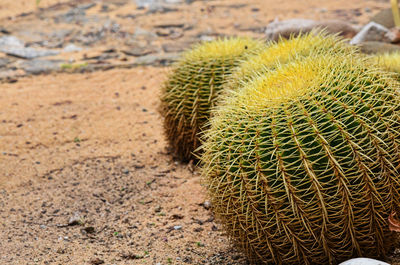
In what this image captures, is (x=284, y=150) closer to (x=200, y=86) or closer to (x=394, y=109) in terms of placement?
(x=394, y=109)

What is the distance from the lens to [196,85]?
4.64m

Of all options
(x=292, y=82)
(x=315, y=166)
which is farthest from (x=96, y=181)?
(x=315, y=166)

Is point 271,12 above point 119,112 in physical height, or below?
below

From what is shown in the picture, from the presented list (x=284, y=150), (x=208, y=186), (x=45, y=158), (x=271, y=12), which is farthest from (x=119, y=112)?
(x=271, y=12)

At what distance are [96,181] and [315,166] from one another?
2553 millimetres

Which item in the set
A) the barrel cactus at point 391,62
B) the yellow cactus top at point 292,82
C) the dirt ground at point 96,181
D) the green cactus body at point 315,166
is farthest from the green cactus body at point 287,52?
the dirt ground at point 96,181

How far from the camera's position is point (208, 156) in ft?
10.3

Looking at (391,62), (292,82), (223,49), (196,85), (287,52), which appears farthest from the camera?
(223,49)

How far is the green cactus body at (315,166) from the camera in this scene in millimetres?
2754

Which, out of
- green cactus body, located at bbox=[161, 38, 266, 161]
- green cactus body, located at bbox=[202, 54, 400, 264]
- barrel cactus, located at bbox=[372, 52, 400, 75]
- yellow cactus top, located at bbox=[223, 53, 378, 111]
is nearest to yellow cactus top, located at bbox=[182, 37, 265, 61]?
green cactus body, located at bbox=[161, 38, 266, 161]

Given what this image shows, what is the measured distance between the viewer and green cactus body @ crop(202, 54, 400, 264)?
275 centimetres

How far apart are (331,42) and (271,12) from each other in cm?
743

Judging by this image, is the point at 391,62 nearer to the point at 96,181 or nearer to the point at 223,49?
the point at 223,49

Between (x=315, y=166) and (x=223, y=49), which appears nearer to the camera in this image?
(x=315, y=166)
